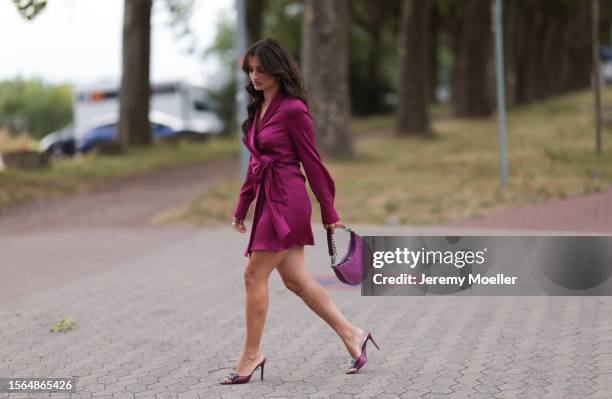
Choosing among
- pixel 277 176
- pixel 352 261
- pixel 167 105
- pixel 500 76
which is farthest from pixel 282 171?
pixel 167 105

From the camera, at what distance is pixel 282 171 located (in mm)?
5203

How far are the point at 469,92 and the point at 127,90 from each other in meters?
12.1

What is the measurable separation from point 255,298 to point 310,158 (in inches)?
30.7

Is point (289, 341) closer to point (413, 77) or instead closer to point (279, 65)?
point (279, 65)

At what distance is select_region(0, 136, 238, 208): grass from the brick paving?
722cm

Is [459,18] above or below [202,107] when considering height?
above

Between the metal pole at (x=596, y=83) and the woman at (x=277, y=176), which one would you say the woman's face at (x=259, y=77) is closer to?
the woman at (x=277, y=176)

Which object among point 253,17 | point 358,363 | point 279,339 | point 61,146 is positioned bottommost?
point 279,339

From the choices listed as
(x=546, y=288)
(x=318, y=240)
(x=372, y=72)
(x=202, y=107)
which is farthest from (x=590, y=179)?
(x=202, y=107)

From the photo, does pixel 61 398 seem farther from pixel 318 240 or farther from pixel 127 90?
pixel 127 90

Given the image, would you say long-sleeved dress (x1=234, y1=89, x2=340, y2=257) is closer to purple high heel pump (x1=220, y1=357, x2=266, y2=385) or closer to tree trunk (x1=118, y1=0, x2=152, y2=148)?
purple high heel pump (x1=220, y1=357, x2=266, y2=385)

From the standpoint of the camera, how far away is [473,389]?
203 inches

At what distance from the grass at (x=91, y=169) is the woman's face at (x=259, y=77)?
37.9 ft

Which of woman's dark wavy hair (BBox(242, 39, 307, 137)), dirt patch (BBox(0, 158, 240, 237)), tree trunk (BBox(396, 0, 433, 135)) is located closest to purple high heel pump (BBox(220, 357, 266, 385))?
woman's dark wavy hair (BBox(242, 39, 307, 137))
